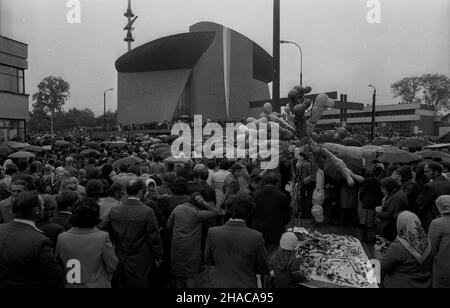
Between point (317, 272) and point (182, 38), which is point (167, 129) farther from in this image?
point (317, 272)

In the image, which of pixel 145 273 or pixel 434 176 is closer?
pixel 145 273

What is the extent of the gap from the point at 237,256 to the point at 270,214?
68.7 inches

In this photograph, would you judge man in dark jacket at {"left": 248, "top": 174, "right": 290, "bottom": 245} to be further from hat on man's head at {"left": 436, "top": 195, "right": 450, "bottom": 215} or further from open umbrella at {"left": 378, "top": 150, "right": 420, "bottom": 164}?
open umbrella at {"left": 378, "top": 150, "right": 420, "bottom": 164}

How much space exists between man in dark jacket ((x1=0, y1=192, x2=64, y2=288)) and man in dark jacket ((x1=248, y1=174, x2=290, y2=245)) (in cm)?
261

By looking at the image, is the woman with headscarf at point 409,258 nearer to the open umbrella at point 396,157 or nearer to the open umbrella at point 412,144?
the open umbrella at point 396,157

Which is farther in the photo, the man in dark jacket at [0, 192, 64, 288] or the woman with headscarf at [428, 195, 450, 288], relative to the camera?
the woman with headscarf at [428, 195, 450, 288]

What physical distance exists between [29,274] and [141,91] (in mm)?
52796

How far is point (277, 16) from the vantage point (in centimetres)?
704

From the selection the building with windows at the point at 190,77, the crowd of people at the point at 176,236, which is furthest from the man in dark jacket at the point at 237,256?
the building with windows at the point at 190,77

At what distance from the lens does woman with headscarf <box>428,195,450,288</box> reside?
358cm

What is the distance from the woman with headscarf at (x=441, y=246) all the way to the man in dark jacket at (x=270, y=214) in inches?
68.6

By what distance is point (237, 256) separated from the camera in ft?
10.9

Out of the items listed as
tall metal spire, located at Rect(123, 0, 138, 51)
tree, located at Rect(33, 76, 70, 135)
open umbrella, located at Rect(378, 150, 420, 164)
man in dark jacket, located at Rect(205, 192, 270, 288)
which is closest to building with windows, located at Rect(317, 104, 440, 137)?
tall metal spire, located at Rect(123, 0, 138, 51)

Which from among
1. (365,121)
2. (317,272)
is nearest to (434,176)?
(317,272)
